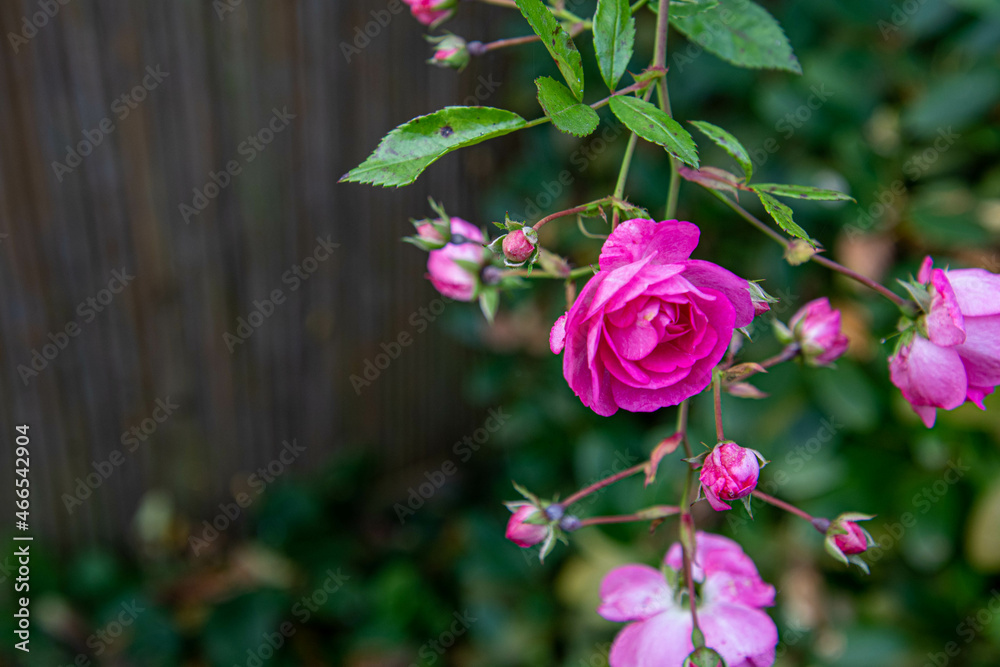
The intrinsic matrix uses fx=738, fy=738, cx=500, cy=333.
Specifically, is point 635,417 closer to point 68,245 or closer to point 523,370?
point 523,370

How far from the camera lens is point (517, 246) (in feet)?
1.47

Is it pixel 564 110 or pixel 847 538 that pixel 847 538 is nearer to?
pixel 847 538

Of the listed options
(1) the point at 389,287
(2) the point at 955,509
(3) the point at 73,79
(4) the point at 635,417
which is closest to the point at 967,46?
(2) the point at 955,509

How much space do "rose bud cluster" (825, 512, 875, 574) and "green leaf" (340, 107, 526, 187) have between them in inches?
15.8

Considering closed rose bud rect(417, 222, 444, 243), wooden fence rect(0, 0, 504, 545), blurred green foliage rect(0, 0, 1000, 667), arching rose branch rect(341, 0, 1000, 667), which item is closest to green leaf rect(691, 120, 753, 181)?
arching rose branch rect(341, 0, 1000, 667)

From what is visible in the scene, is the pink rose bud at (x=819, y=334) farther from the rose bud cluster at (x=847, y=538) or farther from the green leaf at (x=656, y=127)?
the green leaf at (x=656, y=127)

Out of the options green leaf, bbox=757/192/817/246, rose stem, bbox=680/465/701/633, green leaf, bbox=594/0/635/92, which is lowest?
rose stem, bbox=680/465/701/633

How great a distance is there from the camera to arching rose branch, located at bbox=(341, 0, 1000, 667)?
1.43ft

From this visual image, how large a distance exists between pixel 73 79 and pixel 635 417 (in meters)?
1.40

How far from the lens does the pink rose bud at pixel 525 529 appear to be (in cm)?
62

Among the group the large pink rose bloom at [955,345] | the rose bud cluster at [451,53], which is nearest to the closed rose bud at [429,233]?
the rose bud cluster at [451,53]

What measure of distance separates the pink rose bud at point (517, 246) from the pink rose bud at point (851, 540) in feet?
1.15

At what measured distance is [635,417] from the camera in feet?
5.56

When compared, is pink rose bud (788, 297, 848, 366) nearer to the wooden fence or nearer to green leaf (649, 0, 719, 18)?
green leaf (649, 0, 719, 18)
